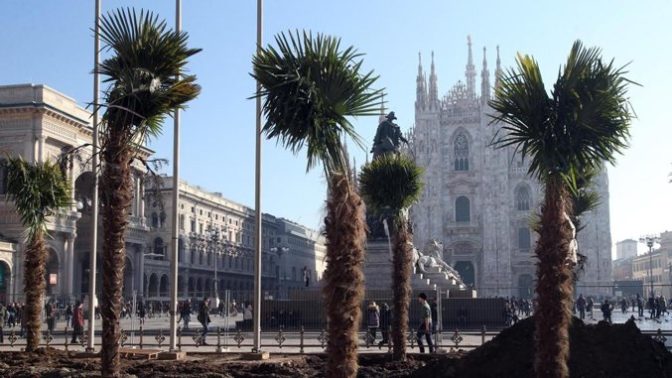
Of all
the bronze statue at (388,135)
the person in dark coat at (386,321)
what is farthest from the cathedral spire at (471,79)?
the person in dark coat at (386,321)

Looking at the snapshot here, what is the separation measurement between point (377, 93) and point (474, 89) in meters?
80.1

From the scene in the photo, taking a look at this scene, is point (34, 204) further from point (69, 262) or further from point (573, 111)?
point (69, 262)

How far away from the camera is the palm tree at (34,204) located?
18734mm

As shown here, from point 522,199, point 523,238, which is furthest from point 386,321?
point 522,199

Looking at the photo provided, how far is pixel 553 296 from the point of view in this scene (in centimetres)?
969

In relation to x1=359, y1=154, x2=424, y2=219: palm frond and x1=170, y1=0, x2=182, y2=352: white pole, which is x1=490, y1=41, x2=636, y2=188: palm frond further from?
Result: x1=170, y1=0, x2=182, y2=352: white pole

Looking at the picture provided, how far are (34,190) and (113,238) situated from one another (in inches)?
331

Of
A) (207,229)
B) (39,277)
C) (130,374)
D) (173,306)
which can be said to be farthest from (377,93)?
(207,229)

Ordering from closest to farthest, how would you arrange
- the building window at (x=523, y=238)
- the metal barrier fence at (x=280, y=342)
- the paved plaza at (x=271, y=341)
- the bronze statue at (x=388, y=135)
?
the metal barrier fence at (x=280, y=342), the paved plaza at (x=271, y=341), the bronze statue at (x=388, y=135), the building window at (x=523, y=238)

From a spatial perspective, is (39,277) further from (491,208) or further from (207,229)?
(207,229)

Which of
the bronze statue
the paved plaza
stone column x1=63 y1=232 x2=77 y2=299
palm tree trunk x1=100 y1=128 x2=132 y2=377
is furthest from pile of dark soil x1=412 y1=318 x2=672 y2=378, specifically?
stone column x1=63 y1=232 x2=77 y2=299

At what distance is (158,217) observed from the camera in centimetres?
8219

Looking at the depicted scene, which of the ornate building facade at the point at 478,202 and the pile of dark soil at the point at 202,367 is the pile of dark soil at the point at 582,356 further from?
the ornate building facade at the point at 478,202

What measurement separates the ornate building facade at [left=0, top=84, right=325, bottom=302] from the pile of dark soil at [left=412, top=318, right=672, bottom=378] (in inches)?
231
